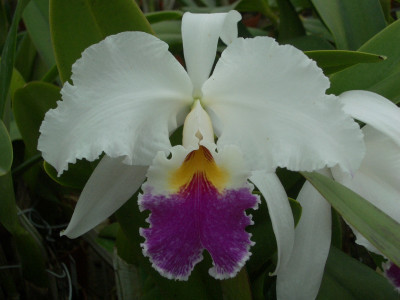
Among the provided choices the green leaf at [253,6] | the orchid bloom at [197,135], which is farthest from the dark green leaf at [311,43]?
the orchid bloom at [197,135]

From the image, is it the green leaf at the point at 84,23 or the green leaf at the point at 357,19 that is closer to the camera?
the green leaf at the point at 84,23

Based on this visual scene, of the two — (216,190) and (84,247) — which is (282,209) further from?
(84,247)

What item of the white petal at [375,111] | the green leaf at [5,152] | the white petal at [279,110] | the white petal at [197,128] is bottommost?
the green leaf at [5,152]

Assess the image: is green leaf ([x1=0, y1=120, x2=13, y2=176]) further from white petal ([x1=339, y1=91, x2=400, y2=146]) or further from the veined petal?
white petal ([x1=339, y1=91, x2=400, y2=146])

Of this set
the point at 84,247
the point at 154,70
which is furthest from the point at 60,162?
the point at 84,247

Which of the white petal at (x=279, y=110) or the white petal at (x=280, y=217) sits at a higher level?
the white petal at (x=279, y=110)

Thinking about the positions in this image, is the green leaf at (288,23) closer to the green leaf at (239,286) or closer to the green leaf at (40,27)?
the green leaf at (40,27)
